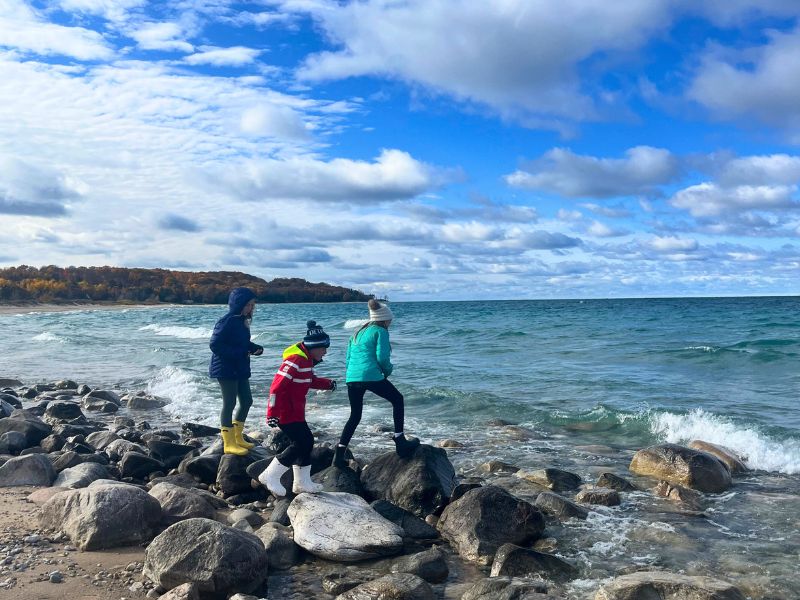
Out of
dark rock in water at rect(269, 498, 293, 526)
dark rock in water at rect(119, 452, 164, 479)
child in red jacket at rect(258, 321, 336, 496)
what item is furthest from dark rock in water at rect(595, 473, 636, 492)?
dark rock in water at rect(119, 452, 164, 479)

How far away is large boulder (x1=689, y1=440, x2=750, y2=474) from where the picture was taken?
9.96 m

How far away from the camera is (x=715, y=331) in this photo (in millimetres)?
38031

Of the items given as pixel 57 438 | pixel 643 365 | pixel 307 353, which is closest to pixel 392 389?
pixel 307 353

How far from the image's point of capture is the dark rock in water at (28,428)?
1070 cm

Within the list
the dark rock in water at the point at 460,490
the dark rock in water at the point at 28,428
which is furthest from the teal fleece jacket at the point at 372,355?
the dark rock in water at the point at 28,428

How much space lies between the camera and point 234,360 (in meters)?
8.80

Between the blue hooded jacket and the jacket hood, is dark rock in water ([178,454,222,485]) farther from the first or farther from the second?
the jacket hood

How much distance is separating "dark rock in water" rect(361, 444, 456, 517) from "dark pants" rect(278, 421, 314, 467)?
1.00 m

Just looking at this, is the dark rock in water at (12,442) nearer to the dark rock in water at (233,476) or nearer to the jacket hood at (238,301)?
the dark rock in water at (233,476)

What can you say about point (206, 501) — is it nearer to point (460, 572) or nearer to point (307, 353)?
point (307, 353)

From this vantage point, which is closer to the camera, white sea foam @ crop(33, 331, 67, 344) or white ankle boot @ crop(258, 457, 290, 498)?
white ankle boot @ crop(258, 457, 290, 498)

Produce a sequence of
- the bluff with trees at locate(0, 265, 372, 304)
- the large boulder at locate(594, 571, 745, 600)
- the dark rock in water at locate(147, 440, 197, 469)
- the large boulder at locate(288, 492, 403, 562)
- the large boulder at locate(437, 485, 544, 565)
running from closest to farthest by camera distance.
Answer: the large boulder at locate(594, 571, 745, 600)
the large boulder at locate(288, 492, 403, 562)
the large boulder at locate(437, 485, 544, 565)
the dark rock in water at locate(147, 440, 197, 469)
the bluff with trees at locate(0, 265, 372, 304)

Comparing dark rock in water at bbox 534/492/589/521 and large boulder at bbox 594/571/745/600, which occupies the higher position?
large boulder at bbox 594/571/745/600

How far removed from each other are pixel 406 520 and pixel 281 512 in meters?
1.32
